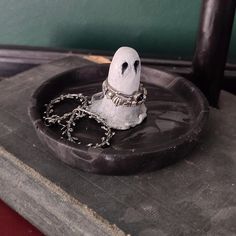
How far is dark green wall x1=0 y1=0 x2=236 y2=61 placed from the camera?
94 cm

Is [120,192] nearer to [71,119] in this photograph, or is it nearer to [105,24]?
[71,119]

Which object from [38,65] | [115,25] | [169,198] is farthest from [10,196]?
[115,25]

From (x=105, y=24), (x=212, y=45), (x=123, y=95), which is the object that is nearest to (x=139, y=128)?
(x=123, y=95)

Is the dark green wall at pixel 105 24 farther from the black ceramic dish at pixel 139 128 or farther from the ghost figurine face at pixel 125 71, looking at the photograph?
the ghost figurine face at pixel 125 71

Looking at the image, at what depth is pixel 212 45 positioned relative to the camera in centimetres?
76

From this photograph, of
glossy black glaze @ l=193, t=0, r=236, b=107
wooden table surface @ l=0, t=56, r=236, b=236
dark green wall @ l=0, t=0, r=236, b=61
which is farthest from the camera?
dark green wall @ l=0, t=0, r=236, b=61

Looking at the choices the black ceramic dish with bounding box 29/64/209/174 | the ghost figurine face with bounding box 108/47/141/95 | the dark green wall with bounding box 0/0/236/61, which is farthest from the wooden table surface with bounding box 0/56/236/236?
the dark green wall with bounding box 0/0/236/61

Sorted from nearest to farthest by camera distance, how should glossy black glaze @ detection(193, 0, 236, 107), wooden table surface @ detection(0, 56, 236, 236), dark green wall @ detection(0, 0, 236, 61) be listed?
1. wooden table surface @ detection(0, 56, 236, 236)
2. glossy black glaze @ detection(193, 0, 236, 107)
3. dark green wall @ detection(0, 0, 236, 61)

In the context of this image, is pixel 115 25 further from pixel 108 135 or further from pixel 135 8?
pixel 108 135

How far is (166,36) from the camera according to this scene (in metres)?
0.97

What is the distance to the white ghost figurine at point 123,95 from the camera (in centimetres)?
63

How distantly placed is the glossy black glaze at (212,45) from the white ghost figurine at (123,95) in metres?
0.17

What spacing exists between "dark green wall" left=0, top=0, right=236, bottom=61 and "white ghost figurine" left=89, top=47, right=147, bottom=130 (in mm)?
322

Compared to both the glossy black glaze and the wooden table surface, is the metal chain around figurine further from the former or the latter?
the glossy black glaze
